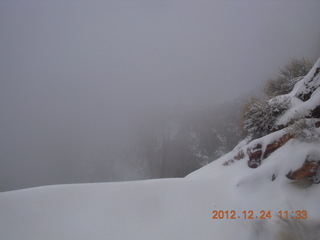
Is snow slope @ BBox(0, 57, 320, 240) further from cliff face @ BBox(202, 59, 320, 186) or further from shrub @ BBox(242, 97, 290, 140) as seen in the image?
shrub @ BBox(242, 97, 290, 140)

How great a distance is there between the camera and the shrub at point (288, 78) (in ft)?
26.1

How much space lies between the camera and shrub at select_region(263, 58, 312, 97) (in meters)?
7.94

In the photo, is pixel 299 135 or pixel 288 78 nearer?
pixel 299 135

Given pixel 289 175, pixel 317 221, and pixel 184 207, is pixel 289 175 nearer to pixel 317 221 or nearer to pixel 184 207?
pixel 317 221

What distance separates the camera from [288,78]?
8.46 metres

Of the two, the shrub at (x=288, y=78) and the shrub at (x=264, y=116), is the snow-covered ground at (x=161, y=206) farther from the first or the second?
the shrub at (x=288, y=78)

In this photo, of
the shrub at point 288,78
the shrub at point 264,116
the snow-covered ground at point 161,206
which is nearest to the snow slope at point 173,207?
the snow-covered ground at point 161,206

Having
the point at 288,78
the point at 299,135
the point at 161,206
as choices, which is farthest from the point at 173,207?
the point at 288,78

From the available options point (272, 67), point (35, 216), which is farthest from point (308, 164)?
point (272, 67)

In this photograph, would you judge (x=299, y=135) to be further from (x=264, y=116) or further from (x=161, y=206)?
(x=161, y=206)
